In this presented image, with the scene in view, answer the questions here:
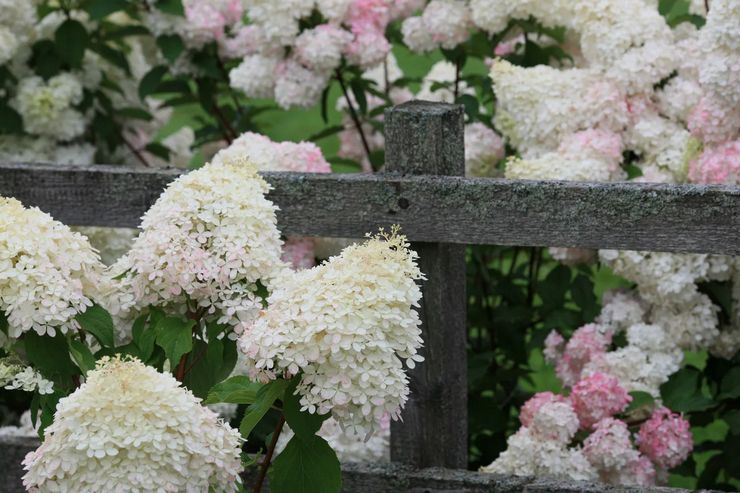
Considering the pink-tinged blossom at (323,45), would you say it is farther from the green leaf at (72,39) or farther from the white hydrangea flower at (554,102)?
the green leaf at (72,39)

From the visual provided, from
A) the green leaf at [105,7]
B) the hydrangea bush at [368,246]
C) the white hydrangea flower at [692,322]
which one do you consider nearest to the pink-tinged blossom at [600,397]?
the hydrangea bush at [368,246]

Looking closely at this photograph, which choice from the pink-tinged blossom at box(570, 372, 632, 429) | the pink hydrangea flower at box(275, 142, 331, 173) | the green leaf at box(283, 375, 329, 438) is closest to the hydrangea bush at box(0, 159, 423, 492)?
the green leaf at box(283, 375, 329, 438)

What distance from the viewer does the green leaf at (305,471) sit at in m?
1.86

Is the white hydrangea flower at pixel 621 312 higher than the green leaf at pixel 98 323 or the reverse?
higher

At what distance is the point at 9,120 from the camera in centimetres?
410

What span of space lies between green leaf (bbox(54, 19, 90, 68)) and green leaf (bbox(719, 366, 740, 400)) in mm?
2283

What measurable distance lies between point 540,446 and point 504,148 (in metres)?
1.05

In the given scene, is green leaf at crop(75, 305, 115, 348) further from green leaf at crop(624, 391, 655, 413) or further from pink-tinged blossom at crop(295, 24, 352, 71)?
pink-tinged blossom at crop(295, 24, 352, 71)

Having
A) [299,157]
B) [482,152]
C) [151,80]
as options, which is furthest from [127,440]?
[151,80]

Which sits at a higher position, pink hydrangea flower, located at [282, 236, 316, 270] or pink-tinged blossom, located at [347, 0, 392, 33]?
pink-tinged blossom, located at [347, 0, 392, 33]

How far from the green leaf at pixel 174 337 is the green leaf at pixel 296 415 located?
0.81 feet

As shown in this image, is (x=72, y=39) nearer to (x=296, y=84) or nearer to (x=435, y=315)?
(x=296, y=84)

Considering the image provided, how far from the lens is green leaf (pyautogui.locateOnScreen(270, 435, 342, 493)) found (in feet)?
6.10

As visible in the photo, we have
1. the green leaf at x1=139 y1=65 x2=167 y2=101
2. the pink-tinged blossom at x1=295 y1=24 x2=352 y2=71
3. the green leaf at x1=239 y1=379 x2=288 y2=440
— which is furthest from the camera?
the green leaf at x1=139 y1=65 x2=167 y2=101
